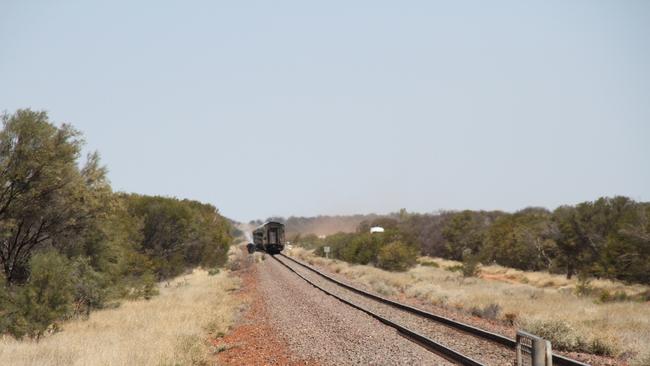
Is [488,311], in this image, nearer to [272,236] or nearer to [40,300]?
[40,300]

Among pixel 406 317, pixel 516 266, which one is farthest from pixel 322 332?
pixel 516 266

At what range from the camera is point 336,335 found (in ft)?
47.0

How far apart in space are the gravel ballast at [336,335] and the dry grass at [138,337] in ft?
6.59

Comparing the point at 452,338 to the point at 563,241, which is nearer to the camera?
the point at 452,338

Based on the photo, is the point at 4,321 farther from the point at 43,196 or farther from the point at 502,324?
the point at 502,324

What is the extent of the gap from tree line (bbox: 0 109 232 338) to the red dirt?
222 inches

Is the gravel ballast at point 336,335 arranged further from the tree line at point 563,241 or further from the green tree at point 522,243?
the green tree at point 522,243

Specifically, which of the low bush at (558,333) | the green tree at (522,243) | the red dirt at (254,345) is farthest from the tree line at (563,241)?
the red dirt at (254,345)

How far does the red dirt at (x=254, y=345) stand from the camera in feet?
39.9

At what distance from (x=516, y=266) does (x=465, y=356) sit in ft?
164

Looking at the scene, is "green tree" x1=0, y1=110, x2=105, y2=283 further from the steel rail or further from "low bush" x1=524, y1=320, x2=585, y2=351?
"low bush" x1=524, y1=320, x2=585, y2=351

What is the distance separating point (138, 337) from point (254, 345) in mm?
3014

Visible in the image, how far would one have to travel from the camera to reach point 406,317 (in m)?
17.3

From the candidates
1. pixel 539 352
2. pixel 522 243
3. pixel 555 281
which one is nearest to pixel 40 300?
pixel 539 352
